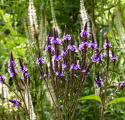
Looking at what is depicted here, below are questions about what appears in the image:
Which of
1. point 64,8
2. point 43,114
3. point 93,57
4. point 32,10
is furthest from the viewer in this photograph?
point 64,8

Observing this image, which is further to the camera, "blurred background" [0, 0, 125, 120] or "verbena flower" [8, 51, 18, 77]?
"blurred background" [0, 0, 125, 120]

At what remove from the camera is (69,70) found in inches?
49.3

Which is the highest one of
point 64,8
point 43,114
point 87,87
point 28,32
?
point 64,8

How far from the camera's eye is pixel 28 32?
157 centimetres

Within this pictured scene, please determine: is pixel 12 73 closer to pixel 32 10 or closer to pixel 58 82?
pixel 58 82

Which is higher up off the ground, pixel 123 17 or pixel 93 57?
pixel 123 17

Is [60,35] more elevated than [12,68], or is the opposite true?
[60,35]

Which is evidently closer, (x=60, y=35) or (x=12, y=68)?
(x=12, y=68)

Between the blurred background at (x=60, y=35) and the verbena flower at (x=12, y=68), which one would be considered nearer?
the verbena flower at (x=12, y=68)

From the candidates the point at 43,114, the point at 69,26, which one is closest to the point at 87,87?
the point at 43,114

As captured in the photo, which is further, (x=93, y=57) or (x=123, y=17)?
(x=123, y=17)

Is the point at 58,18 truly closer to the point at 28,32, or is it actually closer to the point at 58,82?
the point at 28,32

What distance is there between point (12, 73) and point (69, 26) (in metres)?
0.96

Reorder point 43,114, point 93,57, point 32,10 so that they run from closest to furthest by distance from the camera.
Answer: point 93,57 → point 32,10 → point 43,114
